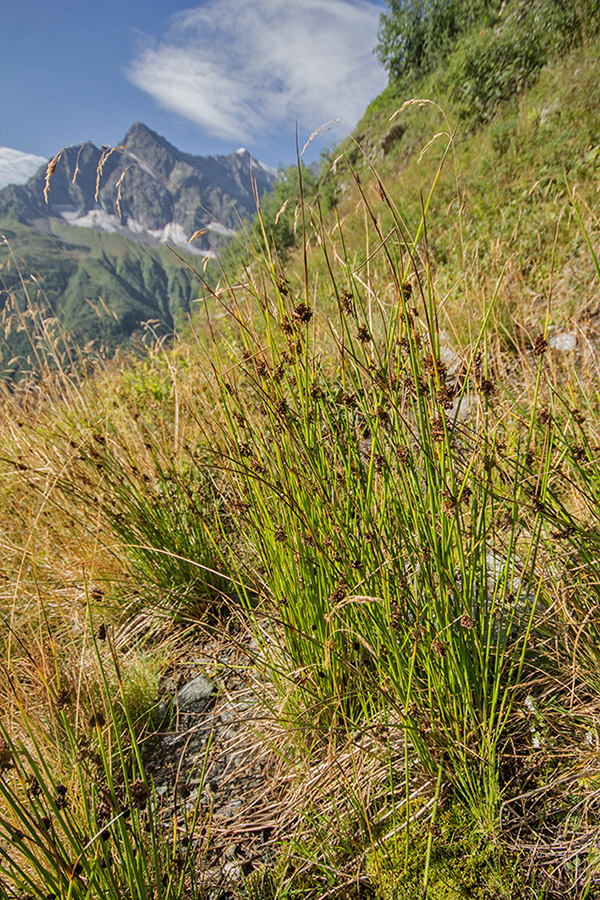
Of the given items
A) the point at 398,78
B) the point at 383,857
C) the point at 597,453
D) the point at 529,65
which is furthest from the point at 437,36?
the point at 383,857

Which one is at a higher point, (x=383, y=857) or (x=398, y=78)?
(x=398, y=78)

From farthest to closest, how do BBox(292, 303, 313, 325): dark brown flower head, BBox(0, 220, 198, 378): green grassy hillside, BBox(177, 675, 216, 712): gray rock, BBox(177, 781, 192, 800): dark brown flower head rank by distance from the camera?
1. BBox(0, 220, 198, 378): green grassy hillside
2. BBox(177, 675, 216, 712): gray rock
3. BBox(177, 781, 192, 800): dark brown flower head
4. BBox(292, 303, 313, 325): dark brown flower head

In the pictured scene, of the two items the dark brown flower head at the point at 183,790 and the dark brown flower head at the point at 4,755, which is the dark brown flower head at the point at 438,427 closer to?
the dark brown flower head at the point at 4,755

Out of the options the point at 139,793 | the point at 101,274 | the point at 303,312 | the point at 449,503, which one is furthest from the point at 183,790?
the point at 101,274

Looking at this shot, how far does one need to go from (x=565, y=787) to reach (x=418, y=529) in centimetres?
78

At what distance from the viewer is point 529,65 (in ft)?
28.9

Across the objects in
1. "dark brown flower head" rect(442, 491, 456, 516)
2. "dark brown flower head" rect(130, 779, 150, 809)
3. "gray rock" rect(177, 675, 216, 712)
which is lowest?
"gray rock" rect(177, 675, 216, 712)

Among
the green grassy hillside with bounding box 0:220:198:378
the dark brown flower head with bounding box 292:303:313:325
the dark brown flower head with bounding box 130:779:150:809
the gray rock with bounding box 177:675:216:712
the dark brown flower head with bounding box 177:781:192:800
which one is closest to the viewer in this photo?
the dark brown flower head with bounding box 130:779:150:809

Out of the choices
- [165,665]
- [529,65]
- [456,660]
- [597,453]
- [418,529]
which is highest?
[529,65]

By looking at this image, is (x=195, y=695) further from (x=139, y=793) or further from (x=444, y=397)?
(x=444, y=397)

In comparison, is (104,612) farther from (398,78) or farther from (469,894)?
(398,78)

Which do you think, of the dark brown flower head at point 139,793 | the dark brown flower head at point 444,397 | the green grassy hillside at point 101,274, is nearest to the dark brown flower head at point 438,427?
the dark brown flower head at point 444,397

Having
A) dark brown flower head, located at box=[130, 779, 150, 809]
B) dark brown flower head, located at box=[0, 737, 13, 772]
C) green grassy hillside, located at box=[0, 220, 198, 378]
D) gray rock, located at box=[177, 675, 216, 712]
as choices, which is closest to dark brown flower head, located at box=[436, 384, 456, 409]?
dark brown flower head, located at box=[130, 779, 150, 809]

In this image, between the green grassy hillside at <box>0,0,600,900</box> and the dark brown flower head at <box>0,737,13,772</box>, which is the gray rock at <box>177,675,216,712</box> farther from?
the dark brown flower head at <box>0,737,13,772</box>
